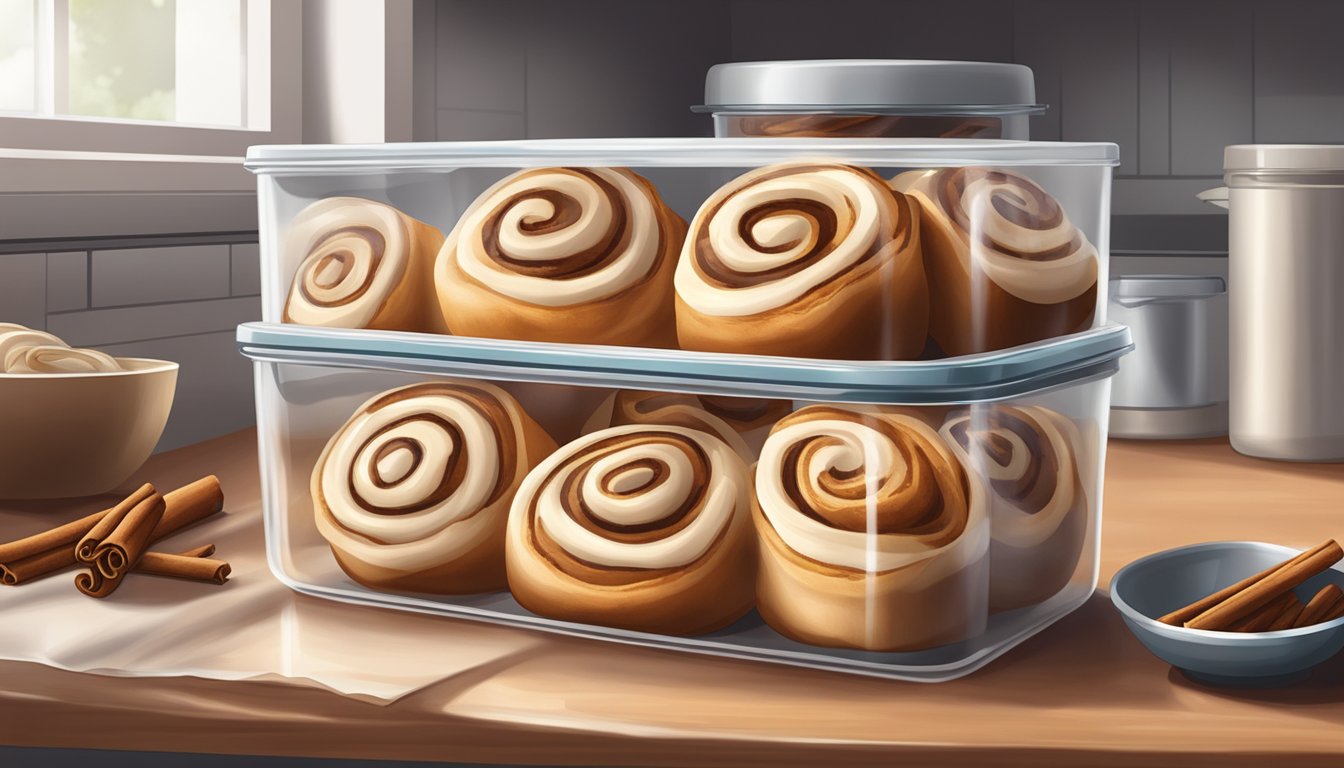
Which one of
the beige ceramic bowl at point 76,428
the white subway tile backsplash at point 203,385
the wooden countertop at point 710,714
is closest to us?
the wooden countertop at point 710,714

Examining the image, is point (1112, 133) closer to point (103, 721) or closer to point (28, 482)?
point (28, 482)

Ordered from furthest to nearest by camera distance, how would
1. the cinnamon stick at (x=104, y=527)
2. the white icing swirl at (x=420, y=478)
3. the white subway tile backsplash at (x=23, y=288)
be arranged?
1. the white subway tile backsplash at (x=23, y=288)
2. the cinnamon stick at (x=104, y=527)
3. the white icing swirl at (x=420, y=478)

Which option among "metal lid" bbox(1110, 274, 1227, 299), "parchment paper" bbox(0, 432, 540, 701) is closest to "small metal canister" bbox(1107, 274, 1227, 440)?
"metal lid" bbox(1110, 274, 1227, 299)

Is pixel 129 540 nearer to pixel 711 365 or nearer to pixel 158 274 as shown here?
pixel 711 365

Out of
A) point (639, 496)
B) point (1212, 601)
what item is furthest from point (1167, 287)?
point (639, 496)

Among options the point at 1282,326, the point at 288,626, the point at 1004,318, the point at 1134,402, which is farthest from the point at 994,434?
the point at 1134,402

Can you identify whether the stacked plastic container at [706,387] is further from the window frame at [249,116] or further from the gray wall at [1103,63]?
the gray wall at [1103,63]

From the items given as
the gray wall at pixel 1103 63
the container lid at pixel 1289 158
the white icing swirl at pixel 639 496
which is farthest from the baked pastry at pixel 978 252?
the gray wall at pixel 1103 63
